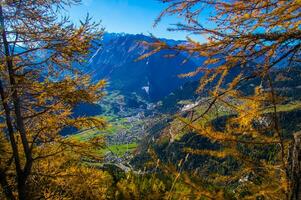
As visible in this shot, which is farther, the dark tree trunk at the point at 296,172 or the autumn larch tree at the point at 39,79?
the autumn larch tree at the point at 39,79

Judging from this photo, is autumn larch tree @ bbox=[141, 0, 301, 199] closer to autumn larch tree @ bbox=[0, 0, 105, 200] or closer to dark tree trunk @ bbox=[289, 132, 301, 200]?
dark tree trunk @ bbox=[289, 132, 301, 200]

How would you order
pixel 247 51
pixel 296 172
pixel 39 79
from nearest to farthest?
pixel 296 172 → pixel 247 51 → pixel 39 79

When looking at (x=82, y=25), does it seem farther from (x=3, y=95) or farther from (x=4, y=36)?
(x=3, y=95)


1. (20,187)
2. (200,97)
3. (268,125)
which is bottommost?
(20,187)

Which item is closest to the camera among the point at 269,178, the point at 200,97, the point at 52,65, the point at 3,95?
the point at 269,178

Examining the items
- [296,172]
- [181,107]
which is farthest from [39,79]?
[296,172]

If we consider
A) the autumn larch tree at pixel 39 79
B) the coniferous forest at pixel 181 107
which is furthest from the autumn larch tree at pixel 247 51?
the autumn larch tree at pixel 39 79

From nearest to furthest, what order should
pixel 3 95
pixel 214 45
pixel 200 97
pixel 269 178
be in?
pixel 214 45, pixel 269 178, pixel 200 97, pixel 3 95

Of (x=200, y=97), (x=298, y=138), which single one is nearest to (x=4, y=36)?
(x=200, y=97)

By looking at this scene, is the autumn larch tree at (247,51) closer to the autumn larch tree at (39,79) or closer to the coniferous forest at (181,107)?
the coniferous forest at (181,107)

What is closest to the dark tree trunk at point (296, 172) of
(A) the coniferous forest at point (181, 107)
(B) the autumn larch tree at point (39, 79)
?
(A) the coniferous forest at point (181, 107)

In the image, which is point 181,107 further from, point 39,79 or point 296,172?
point 39,79
